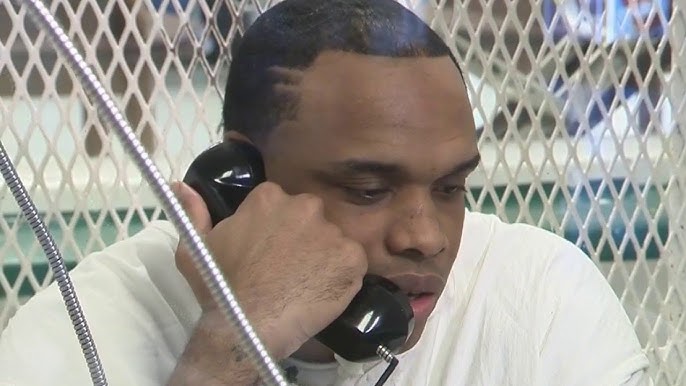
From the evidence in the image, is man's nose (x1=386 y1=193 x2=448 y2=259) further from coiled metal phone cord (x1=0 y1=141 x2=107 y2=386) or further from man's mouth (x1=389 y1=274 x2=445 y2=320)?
coiled metal phone cord (x1=0 y1=141 x2=107 y2=386)

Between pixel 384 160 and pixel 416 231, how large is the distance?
61 mm

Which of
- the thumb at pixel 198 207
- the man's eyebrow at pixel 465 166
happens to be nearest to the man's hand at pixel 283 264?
the thumb at pixel 198 207

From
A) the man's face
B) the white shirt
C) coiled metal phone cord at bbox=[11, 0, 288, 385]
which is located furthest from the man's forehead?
coiled metal phone cord at bbox=[11, 0, 288, 385]

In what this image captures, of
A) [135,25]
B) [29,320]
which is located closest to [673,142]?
[135,25]

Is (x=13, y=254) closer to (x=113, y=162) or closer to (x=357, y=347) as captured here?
(x=113, y=162)

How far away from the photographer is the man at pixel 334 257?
0.69 m

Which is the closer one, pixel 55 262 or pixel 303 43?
pixel 55 262

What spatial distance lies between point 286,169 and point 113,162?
0.26 meters

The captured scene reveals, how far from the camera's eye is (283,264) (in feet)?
2.27

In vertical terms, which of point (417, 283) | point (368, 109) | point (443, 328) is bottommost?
point (443, 328)

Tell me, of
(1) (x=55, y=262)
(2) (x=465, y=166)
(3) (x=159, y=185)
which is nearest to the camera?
(3) (x=159, y=185)

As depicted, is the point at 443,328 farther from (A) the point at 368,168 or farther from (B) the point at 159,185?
(B) the point at 159,185

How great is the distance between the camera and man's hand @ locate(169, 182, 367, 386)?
2.19ft

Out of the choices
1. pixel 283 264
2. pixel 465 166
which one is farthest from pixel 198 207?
pixel 465 166
